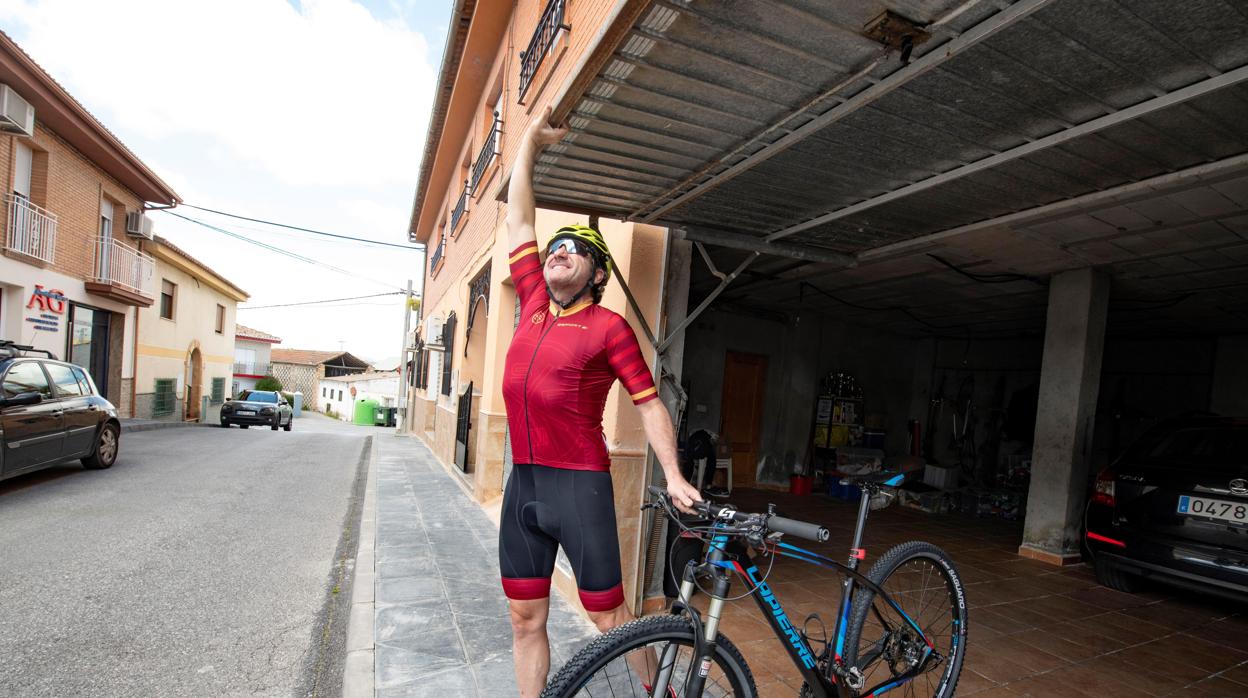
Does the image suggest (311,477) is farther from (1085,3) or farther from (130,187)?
(130,187)

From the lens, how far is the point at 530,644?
85.0 inches

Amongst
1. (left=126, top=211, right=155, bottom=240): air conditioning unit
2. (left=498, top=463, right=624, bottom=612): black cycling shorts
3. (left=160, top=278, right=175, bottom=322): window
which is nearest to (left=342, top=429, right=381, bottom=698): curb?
(left=498, top=463, right=624, bottom=612): black cycling shorts

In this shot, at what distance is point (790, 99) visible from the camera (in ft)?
8.21

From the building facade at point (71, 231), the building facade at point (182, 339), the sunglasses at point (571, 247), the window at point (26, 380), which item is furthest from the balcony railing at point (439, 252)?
the sunglasses at point (571, 247)

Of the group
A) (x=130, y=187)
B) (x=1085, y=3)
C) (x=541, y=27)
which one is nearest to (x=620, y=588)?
(x=1085, y=3)

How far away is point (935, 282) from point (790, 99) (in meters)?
5.51

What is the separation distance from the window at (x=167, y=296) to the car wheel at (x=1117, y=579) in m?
24.0

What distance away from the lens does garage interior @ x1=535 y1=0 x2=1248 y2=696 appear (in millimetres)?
2070

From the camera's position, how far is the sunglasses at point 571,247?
2178mm

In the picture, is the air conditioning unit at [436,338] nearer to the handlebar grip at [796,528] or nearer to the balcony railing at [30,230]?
the balcony railing at [30,230]

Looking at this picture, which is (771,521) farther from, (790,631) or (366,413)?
(366,413)

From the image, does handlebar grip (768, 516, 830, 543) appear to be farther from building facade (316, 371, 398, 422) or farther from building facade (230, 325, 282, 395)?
building facade (230, 325, 282, 395)

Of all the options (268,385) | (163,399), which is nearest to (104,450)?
(163,399)

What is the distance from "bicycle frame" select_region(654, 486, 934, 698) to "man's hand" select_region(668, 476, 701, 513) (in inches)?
4.2
